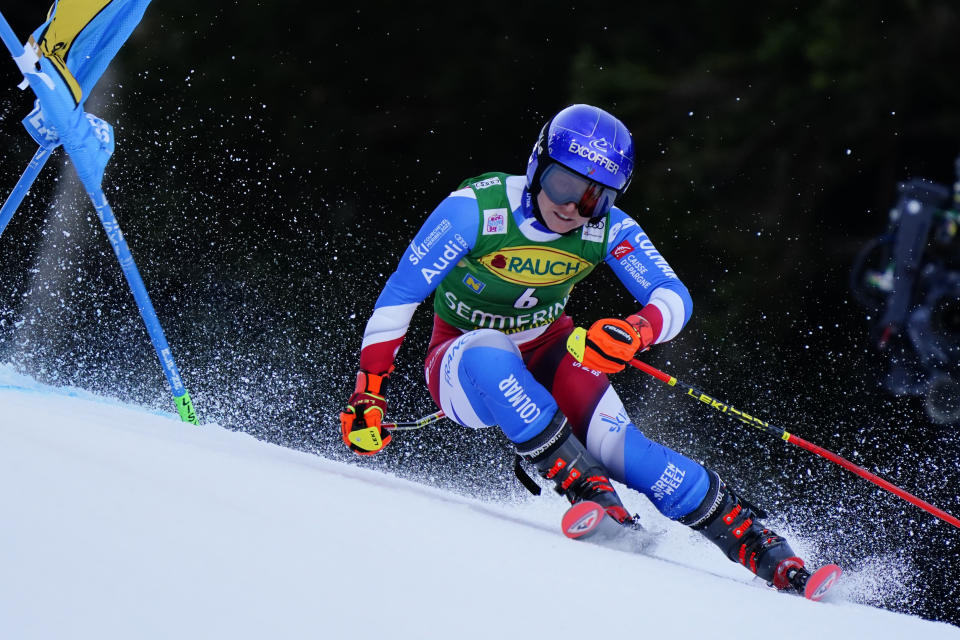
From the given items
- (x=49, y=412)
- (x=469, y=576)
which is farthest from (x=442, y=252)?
(x=469, y=576)

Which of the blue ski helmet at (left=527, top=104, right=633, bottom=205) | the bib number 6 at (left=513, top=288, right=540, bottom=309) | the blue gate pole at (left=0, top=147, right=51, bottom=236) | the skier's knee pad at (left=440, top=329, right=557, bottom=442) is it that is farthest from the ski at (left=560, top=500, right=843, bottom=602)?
the blue gate pole at (left=0, top=147, right=51, bottom=236)

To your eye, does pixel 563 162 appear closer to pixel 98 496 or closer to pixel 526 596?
pixel 526 596

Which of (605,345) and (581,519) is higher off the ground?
(605,345)

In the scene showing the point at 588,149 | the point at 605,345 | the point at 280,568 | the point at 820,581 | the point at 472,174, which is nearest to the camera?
the point at 280,568

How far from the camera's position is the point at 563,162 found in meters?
2.17

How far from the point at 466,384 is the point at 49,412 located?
89 cm

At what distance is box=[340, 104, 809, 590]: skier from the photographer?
80.7 inches

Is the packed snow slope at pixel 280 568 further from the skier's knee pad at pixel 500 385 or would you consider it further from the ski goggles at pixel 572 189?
the ski goggles at pixel 572 189

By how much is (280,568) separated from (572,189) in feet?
4.37

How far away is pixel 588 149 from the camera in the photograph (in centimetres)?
216

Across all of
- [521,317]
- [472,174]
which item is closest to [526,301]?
[521,317]

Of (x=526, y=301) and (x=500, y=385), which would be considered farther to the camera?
(x=526, y=301)

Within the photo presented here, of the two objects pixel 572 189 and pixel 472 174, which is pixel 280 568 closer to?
pixel 572 189

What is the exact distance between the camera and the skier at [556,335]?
2.05 metres
